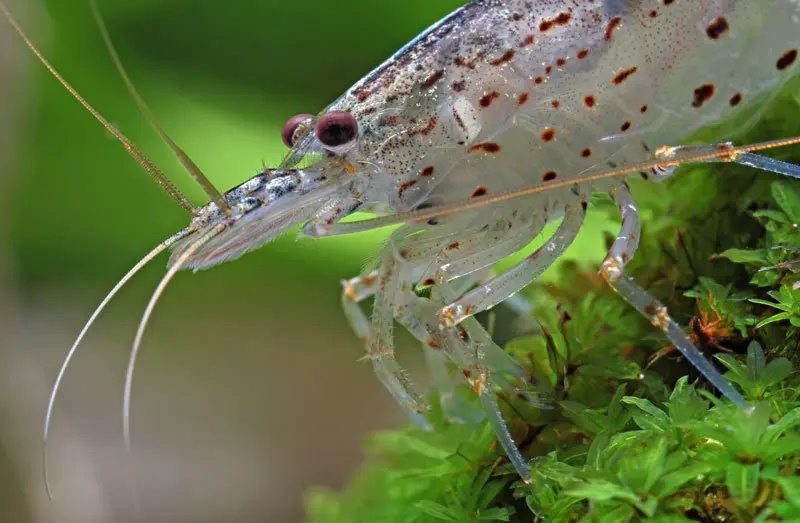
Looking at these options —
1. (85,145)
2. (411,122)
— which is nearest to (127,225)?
(85,145)

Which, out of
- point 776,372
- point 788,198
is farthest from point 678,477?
point 788,198

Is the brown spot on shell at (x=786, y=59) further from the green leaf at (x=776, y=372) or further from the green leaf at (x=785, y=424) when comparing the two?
the green leaf at (x=785, y=424)

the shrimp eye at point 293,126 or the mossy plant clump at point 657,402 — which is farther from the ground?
the shrimp eye at point 293,126

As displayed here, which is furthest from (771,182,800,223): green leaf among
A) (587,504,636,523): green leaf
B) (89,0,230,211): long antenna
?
(89,0,230,211): long antenna

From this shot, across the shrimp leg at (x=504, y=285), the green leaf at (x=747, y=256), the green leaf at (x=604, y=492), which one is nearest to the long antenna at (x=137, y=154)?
the shrimp leg at (x=504, y=285)

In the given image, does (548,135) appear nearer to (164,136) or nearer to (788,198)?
(788,198)

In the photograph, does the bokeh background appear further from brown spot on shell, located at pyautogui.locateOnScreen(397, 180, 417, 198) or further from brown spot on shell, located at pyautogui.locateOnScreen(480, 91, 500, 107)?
brown spot on shell, located at pyautogui.locateOnScreen(480, 91, 500, 107)
